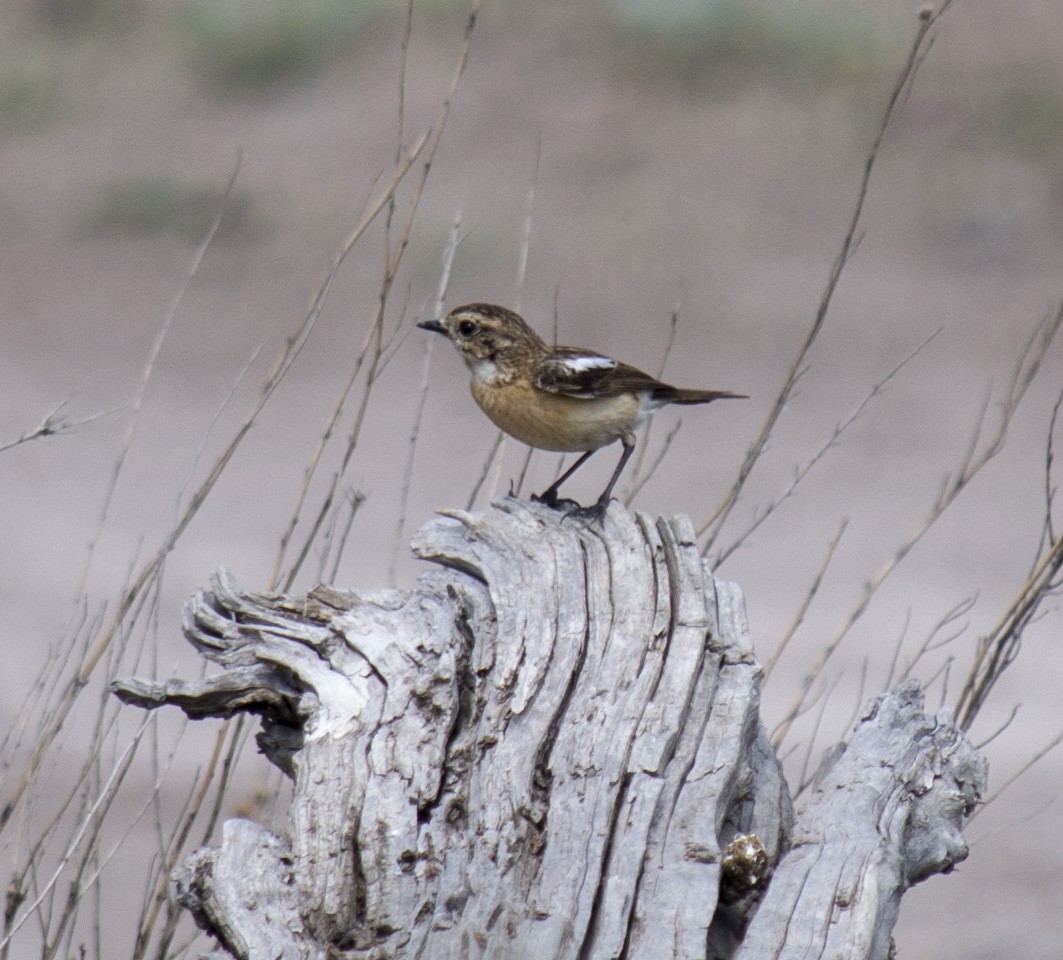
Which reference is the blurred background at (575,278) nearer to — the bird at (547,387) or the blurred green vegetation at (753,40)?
the blurred green vegetation at (753,40)

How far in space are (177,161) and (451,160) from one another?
2758 millimetres

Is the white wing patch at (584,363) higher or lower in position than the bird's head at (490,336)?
lower

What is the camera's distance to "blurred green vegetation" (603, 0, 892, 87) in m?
17.1

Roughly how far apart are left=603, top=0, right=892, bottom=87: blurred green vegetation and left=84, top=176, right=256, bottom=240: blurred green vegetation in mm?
4562

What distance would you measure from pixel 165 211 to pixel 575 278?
165 inches

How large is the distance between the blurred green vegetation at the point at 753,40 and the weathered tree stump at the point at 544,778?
1360 cm

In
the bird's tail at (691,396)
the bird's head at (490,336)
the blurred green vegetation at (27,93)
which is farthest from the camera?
the blurred green vegetation at (27,93)

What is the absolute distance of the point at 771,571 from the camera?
1088 cm

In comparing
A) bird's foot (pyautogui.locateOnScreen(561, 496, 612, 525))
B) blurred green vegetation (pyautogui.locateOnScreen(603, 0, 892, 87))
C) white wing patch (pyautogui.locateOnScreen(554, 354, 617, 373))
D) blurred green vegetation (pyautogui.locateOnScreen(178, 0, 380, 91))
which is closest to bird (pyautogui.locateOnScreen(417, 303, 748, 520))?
white wing patch (pyautogui.locateOnScreen(554, 354, 617, 373))

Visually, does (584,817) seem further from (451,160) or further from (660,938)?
(451,160)

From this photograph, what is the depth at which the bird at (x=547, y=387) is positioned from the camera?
563cm

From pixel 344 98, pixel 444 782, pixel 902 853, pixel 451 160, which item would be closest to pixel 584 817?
pixel 444 782

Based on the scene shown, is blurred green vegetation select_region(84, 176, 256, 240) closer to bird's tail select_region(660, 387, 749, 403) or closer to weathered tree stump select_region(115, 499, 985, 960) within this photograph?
bird's tail select_region(660, 387, 749, 403)

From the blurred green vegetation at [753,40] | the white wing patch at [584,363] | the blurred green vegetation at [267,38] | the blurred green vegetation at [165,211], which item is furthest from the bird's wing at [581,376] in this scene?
the blurred green vegetation at [267,38]
